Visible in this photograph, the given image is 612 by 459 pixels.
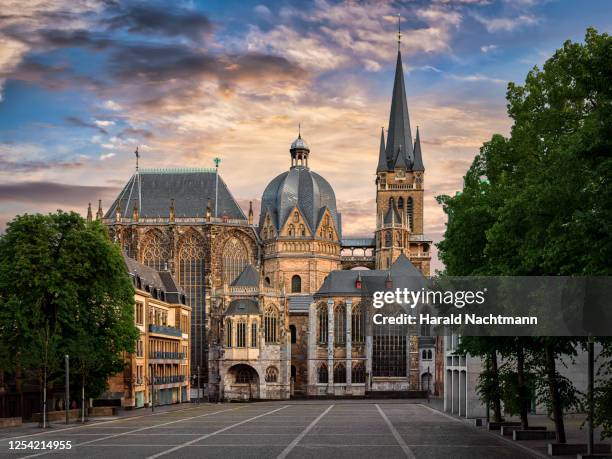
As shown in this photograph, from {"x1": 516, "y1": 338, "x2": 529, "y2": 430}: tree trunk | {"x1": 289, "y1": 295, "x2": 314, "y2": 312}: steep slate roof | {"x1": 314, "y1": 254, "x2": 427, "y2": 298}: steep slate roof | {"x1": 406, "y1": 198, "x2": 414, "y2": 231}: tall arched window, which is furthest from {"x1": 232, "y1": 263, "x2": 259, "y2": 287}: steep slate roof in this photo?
{"x1": 516, "y1": 338, "x2": 529, "y2": 430}: tree trunk

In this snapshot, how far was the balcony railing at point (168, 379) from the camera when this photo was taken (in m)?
91.9

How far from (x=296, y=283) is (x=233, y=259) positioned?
379 inches

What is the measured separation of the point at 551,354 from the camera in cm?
3619

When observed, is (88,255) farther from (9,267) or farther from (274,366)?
(274,366)

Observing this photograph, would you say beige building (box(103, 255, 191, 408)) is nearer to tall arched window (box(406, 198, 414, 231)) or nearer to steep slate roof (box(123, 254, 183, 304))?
steep slate roof (box(123, 254, 183, 304))

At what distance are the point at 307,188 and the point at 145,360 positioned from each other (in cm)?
6075

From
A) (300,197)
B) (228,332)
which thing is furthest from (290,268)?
(228,332)

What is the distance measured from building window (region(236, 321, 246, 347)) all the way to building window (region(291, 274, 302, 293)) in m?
19.9

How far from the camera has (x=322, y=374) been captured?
124125mm

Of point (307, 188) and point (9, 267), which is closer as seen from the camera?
point (9, 267)

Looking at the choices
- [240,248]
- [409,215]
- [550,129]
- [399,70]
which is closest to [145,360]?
[240,248]

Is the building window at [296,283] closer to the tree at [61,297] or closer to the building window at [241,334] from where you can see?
the building window at [241,334]

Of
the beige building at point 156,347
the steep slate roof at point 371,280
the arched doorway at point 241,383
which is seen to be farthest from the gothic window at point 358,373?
the beige building at point 156,347

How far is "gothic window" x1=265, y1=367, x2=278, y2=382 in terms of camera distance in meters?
118
